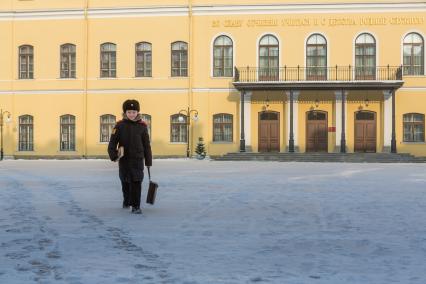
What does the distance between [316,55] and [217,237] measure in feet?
83.1

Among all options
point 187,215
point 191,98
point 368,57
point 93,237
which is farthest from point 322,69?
point 93,237

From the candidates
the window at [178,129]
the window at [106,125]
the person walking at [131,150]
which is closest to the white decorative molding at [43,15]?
the window at [106,125]

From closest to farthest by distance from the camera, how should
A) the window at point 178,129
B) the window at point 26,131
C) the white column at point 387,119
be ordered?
the white column at point 387,119 < the window at point 178,129 < the window at point 26,131

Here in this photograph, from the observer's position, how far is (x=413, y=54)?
30.4 meters

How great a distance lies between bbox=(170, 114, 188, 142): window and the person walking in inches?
891

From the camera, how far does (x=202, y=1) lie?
103 ft

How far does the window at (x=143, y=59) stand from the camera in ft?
106

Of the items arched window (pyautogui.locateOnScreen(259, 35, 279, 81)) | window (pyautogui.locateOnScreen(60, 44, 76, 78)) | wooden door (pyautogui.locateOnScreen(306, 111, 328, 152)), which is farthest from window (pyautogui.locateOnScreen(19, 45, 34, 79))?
wooden door (pyautogui.locateOnScreen(306, 111, 328, 152))

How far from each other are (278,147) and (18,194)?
20.7m

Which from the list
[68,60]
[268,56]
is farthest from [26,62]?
[268,56]

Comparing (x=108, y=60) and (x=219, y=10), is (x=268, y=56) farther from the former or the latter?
(x=108, y=60)

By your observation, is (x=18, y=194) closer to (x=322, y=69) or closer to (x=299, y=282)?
(x=299, y=282)

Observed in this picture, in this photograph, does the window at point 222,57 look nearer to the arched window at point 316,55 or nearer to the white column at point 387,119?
the arched window at point 316,55

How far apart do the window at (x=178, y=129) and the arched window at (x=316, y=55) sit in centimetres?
694
